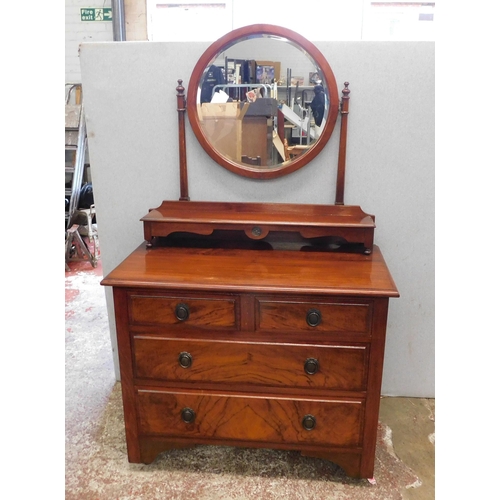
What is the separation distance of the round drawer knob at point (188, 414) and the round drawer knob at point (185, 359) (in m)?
0.18

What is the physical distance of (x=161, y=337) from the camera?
142 cm

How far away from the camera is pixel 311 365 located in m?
1.38

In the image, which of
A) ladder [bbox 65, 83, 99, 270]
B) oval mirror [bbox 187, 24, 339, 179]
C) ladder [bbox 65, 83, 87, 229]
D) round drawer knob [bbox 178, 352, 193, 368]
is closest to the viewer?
round drawer knob [bbox 178, 352, 193, 368]

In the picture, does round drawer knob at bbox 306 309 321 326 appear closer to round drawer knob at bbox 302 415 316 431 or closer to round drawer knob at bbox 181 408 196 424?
round drawer knob at bbox 302 415 316 431

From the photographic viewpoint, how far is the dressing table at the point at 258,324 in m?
1.34

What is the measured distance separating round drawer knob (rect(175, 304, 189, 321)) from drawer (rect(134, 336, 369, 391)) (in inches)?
3.7

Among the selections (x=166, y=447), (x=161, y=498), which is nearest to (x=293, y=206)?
(x=166, y=447)

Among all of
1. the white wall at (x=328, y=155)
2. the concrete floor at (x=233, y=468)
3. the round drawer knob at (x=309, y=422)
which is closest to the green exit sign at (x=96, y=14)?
the white wall at (x=328, y=155)

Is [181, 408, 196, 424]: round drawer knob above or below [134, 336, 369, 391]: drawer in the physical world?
below

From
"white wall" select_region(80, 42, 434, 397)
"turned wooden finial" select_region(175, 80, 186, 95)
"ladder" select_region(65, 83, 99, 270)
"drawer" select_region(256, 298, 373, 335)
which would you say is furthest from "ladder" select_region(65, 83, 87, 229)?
"drawer" select_region(256, 298, 373, 335)

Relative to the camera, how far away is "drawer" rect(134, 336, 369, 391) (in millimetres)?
1380

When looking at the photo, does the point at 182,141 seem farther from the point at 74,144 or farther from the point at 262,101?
the point at 74,144

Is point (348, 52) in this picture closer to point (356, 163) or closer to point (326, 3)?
point (356, 163)

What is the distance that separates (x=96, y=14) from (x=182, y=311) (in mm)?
3814
